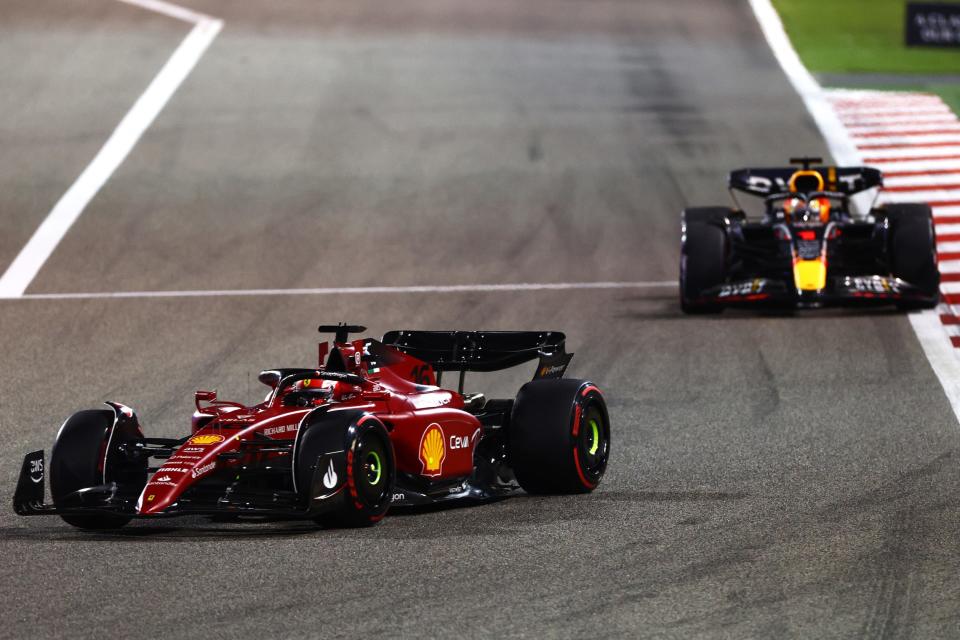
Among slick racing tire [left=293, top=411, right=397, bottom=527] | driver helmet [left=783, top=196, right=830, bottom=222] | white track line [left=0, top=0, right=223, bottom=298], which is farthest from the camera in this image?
white track line [left=0, top=0, right=223, bottom=298]

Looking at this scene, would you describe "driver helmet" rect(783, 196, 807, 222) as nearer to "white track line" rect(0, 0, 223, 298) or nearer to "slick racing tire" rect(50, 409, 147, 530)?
"white track line" rect(0, 0, 223, 298)

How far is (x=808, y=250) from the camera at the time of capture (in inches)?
704

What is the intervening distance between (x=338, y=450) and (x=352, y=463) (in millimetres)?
114

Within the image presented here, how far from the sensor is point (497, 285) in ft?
66.1

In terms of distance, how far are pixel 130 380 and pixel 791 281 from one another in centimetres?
693

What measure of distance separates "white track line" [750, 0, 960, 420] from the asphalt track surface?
24cm

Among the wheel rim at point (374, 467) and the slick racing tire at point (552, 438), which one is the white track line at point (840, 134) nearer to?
the slick racing tire at point (552, 438)

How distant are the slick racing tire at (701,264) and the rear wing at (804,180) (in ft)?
2.48

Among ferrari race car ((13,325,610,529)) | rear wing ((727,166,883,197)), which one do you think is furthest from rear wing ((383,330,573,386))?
rear wing ((727,166,883,197))

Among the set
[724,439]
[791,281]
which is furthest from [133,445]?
[791,281]

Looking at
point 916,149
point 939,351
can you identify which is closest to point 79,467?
point 939,351

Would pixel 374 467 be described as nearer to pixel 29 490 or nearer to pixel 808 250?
pixel 29 490

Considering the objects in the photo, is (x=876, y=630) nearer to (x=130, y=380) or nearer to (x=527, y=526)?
(x=527, y=526)

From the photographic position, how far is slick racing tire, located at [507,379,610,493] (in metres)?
10.4
